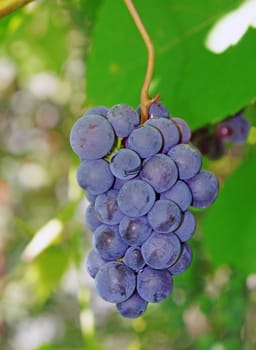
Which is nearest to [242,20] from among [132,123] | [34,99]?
[132,123]

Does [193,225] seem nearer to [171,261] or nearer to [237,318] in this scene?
[171,261]

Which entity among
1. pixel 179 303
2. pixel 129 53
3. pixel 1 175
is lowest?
pixel 179 303

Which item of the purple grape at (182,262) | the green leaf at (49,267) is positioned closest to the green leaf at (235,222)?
the green leaf at (49,267)

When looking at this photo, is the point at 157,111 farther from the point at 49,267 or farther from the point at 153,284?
the point at 49,267

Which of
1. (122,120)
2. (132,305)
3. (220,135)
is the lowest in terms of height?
(132,305)

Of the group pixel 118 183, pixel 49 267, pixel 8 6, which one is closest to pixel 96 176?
pixel 118 183

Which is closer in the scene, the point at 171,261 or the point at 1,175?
the point at 171,261

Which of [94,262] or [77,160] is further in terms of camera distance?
[77,160]
